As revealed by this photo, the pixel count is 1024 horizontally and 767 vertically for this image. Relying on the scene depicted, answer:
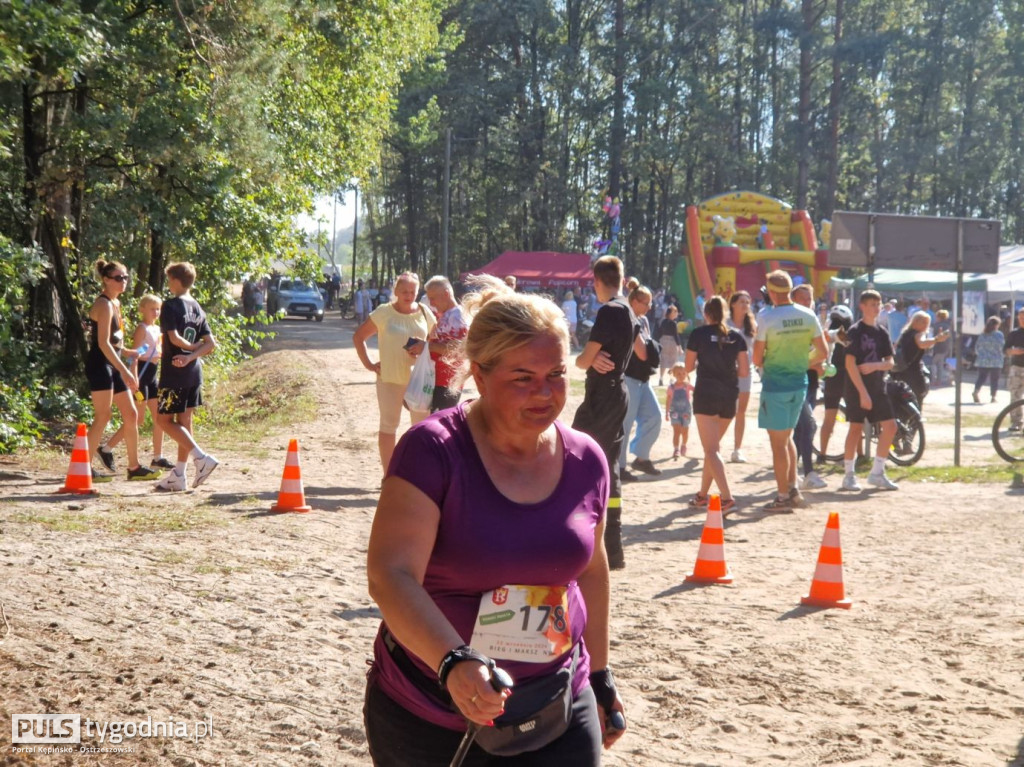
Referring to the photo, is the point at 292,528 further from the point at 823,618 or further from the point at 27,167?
the point at 27,167

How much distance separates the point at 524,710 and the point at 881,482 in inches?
405

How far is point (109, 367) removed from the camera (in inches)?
419

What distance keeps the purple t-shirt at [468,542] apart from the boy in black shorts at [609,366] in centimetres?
482

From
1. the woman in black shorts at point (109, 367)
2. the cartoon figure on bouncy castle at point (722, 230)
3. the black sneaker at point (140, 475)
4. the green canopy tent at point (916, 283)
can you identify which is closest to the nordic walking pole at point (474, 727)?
the woman in black shorts at point (109, 367)

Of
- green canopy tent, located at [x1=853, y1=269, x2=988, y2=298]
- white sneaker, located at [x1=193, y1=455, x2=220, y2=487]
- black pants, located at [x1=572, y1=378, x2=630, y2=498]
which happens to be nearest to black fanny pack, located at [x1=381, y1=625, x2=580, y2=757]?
black pants, located at [x1=572, y1=378, x2=630, y2=498]

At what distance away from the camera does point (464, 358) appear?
3.02 metres

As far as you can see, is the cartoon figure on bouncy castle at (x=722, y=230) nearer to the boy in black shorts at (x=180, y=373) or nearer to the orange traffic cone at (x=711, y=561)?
the boy in black shorts at (x=180, y=373)

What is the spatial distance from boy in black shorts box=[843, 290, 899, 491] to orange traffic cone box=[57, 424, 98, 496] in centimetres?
711

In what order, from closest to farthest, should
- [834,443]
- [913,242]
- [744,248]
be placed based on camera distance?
[913,242]
[834,443]
[744,248]

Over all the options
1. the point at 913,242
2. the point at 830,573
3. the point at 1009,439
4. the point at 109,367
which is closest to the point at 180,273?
the point at 109,367

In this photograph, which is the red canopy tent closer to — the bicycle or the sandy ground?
the bicycle

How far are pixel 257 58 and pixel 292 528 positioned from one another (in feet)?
26.9

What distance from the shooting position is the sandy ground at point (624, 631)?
15.8 ft

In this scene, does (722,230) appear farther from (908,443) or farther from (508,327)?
(508,327)
